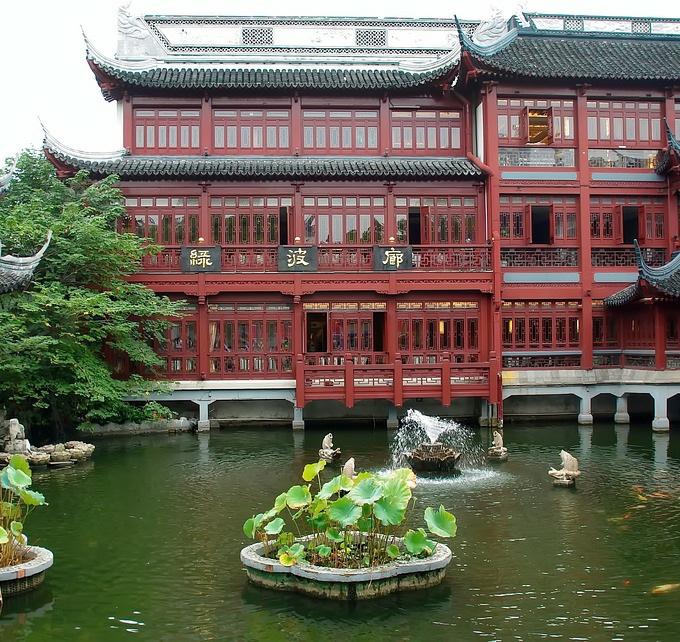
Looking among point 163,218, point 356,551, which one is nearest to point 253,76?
point 163,218

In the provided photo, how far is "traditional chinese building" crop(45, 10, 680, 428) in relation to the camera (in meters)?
23.8

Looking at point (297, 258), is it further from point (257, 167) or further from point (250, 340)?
point (257, 167)

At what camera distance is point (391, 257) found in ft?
77.6

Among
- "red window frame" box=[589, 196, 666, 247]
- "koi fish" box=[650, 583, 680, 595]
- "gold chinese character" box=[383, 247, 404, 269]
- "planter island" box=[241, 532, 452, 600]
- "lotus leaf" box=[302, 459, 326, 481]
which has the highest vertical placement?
"red window frame" box=[589, 196, 666, 247]

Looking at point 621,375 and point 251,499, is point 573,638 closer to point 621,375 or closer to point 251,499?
point 251,499

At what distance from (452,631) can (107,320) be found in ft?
52.5

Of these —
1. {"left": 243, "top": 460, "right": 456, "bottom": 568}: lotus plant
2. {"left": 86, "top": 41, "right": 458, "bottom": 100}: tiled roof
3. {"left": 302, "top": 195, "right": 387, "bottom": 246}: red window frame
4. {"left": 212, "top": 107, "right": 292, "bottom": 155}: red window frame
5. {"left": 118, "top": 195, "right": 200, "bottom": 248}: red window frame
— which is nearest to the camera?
{"left": 243, "top": 460, "right": 456, "bottom": 568}: lotus plant

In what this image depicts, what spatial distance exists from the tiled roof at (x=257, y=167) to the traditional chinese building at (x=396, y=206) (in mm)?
79

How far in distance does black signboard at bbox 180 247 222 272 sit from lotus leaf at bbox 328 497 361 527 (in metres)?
15.3

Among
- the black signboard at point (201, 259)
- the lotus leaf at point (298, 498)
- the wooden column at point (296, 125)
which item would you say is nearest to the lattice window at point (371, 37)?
the wooden column at point (296, 125)

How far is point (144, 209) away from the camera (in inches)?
966

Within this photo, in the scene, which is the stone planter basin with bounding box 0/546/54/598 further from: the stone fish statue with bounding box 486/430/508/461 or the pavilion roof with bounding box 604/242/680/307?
the pavilion roof with bounding box 604/242/680/307

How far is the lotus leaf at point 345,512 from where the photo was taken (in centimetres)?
896

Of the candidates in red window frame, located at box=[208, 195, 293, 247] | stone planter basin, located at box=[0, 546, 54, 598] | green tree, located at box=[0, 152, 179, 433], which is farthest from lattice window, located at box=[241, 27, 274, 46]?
stone planter basin, located at box=[0, 546, 54, 598]
